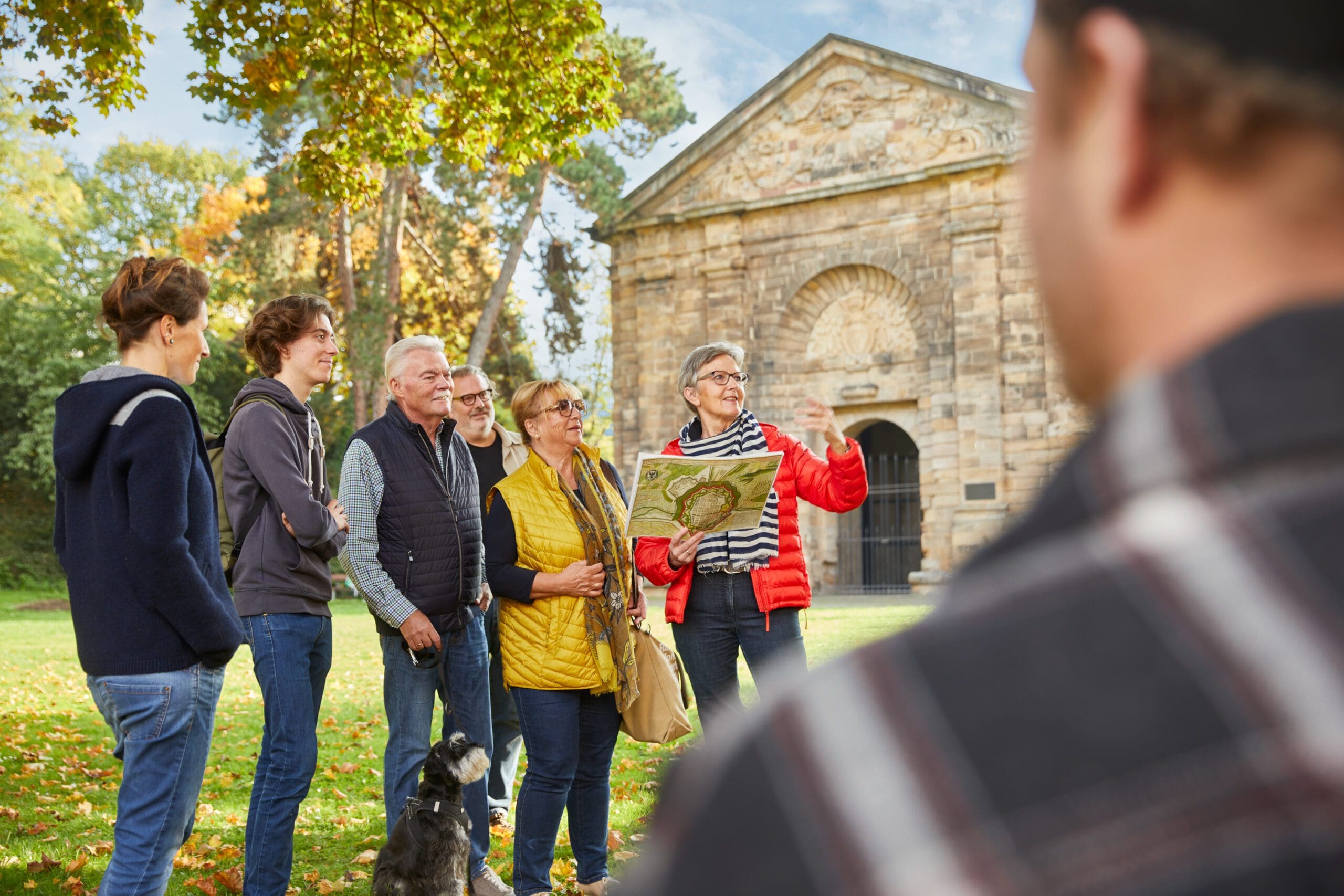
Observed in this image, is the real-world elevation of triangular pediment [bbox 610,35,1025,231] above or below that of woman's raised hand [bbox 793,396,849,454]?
above

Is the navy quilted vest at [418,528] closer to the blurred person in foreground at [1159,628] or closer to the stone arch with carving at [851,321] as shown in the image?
the blurred person in foreground at [1159,628]

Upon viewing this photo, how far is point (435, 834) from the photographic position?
13.1 ft

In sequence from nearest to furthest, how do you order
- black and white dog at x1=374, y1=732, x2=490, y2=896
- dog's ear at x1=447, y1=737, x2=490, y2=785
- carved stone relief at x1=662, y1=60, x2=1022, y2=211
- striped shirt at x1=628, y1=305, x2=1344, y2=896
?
striped shirt at x1=628, y1=305, x2=1344, y2=896
black and white dog at x1=374, y1=732, x2=490, y2=896
dog's ear at x1=447, y1=737, x2=490, y2=785
carved stone relief at x1=662, y1=60, x2=1022, y2=211

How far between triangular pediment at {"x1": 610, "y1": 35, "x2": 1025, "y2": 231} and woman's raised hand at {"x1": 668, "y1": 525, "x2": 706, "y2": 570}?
1788 centimetres

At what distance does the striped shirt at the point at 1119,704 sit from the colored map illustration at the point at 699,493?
3669 millimetres

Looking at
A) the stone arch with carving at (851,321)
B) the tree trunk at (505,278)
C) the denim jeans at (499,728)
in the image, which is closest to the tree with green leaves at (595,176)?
the tree trunk at (505,278)

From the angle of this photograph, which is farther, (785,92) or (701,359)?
(785,92)

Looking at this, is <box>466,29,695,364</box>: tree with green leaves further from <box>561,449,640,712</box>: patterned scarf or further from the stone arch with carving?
<box>561,449,640,712</box>: patterned scarf

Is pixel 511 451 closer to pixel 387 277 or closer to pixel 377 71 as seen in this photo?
pixel 377 71

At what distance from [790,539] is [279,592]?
2213 mm

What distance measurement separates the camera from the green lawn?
5043 mm

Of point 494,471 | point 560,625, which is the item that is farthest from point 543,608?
point 494,471

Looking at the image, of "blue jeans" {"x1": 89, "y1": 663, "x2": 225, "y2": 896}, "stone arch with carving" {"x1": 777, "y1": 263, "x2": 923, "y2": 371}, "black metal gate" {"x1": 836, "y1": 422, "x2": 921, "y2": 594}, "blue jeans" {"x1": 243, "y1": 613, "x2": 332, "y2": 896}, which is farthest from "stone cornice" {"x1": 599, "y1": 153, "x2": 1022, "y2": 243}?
"blue jeans" {"x1": 89, "y1": 663, "x2": 225, "y2": 896}

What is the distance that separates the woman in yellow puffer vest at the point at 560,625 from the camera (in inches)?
168
